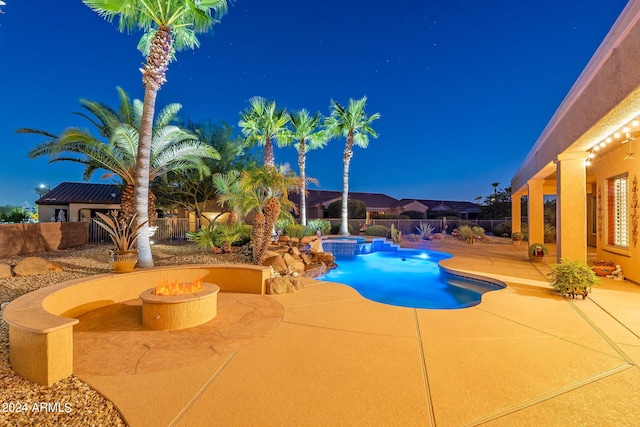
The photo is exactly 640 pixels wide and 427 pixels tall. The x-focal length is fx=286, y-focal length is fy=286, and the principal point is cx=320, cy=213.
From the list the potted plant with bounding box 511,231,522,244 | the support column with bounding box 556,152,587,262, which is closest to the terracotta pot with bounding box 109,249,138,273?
the support column with bounding box 556,152,587,262

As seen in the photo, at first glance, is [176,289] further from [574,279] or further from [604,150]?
[604,150]

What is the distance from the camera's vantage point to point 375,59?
29.2m

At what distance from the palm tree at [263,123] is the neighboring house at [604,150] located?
14250 mm

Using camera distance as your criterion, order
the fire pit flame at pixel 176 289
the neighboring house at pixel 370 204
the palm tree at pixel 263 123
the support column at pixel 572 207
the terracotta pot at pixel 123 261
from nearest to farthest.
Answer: the fire pit flame at pixel 176 289, the terracotta pot at pixel 123 261, the support column at pixel 572 207, the palm tree at pixel 263 123, the neighboring house at pixel 370 204

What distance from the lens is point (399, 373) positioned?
9.89ft

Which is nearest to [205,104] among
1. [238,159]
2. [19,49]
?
[19,49]

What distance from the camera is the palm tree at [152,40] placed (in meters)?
8.09

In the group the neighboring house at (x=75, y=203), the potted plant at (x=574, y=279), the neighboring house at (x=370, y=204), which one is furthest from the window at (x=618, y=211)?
the neighboring house at (x=75, y=203)

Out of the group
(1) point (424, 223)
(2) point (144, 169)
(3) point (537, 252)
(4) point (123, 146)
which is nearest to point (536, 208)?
(3) point (537, 252)

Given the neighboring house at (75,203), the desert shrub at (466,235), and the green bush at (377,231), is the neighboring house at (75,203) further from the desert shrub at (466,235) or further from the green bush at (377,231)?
the desert shrub at (466,235)

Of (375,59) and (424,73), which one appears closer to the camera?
(375,59)

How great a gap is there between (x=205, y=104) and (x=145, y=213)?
5671 cm

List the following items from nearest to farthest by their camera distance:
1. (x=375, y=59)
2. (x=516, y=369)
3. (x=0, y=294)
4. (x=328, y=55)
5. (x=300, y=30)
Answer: (x=516, y=369) < (x=0, y=294) < (x=375, y=59) < (x=300, y=30) < (x=328, y=55)

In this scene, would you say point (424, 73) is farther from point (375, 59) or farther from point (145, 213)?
point (145, 213)
